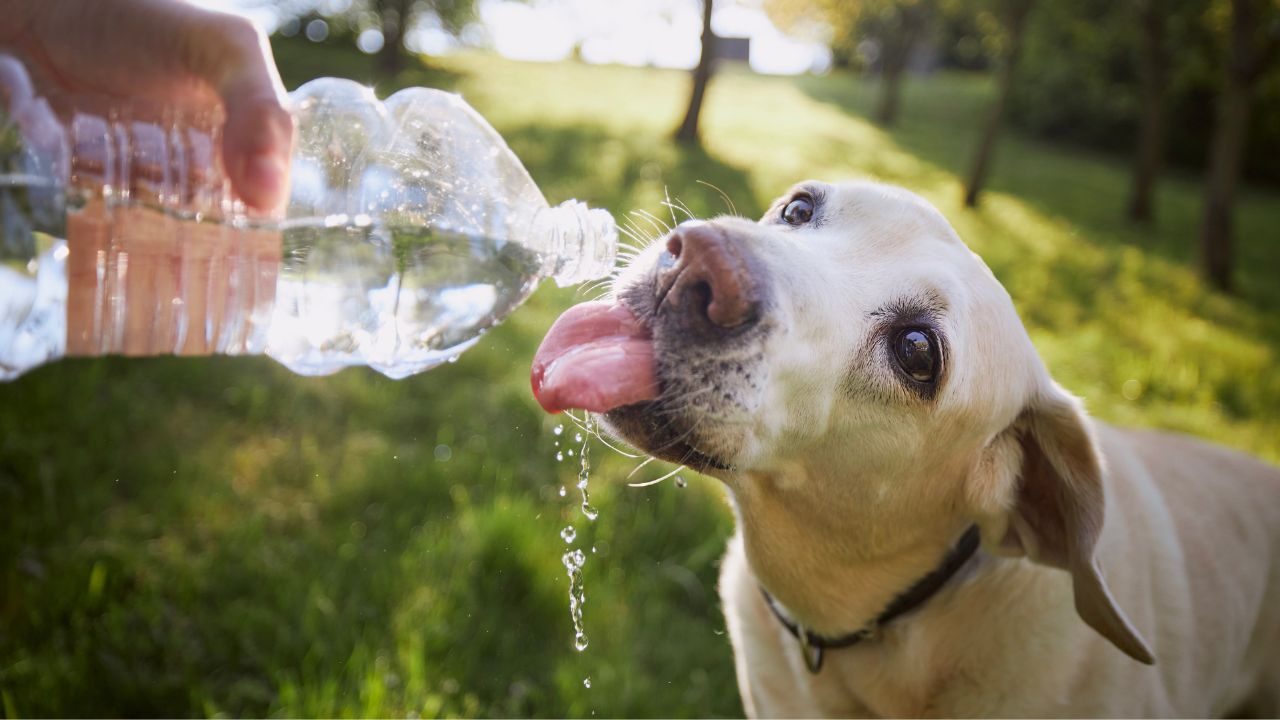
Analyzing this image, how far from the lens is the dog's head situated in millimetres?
1850

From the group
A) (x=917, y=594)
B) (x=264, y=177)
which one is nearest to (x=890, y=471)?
(x=917, y=594)

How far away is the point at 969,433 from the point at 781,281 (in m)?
0.77

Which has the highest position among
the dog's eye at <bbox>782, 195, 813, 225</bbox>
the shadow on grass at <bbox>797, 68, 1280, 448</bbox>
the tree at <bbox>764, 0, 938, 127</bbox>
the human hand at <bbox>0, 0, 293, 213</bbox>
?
the tree at <bbox>764, 0, 938, 127</bbox>

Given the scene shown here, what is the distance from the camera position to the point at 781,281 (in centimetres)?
193

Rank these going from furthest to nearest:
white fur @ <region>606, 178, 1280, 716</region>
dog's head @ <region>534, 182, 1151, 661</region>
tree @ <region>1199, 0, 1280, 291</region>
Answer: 1. tree @ <region>1199, 0, 1280, 291</region>
2. white fur @ <region>606, 178, 1280, 716</region>
3. dog's head @ <region>534, 182, 1151, 661</region>

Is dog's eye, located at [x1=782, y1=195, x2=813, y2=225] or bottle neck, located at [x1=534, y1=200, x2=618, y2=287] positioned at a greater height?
dog's eye, located at [x1=782, y1=195, x2=813, y2=225]

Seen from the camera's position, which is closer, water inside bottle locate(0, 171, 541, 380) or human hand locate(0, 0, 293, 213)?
human hand locate(0, 0, 293, 213)

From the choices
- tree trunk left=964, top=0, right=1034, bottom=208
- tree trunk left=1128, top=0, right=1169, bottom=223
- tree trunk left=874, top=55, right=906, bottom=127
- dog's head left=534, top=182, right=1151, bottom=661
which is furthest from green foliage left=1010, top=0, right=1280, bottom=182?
dog's head left=534, top=182, right=1151, bottom=661

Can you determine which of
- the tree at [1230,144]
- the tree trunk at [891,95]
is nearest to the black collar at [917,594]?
the tree at [1230,144]

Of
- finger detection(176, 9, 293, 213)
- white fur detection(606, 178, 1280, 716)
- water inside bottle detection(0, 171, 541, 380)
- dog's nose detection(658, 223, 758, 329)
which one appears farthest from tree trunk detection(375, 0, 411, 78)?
dog's nose detection(658, 223, 758, 329)

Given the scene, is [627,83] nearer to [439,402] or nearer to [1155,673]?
[439,402]

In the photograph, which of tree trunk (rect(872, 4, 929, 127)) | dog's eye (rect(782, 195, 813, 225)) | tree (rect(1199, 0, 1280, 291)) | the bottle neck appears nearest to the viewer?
the bottle neck

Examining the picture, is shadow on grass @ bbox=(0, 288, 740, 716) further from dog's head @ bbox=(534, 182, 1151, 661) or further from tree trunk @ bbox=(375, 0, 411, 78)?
tree trunk @ bbox=(375, 0, 411, 78)

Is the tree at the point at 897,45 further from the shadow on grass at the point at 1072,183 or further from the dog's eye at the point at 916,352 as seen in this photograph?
the dog's eye at the point at 916,352
